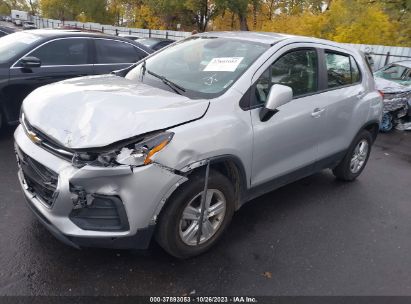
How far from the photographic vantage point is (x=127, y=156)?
8.04ft

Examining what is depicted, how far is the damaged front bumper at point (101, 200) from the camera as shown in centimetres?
241

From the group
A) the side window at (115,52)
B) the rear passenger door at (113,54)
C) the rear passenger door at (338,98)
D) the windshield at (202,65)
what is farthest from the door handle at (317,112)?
the side window at (115,52)

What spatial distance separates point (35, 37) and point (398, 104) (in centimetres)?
738

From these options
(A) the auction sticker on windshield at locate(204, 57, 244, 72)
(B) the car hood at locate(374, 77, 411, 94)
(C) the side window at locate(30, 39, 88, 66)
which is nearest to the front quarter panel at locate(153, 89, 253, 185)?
(A) the auction sticker on windshield at locate(204, 57, 244, 72)

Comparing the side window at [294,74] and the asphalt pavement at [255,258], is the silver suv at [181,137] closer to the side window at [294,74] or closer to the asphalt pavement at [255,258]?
the side window at [294,74]

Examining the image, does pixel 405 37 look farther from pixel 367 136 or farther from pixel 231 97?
pixel 231 97

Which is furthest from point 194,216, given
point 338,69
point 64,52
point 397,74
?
point 397,74

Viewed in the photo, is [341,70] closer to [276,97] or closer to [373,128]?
[373,128]

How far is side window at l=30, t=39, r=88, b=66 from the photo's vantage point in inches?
216

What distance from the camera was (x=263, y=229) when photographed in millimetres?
3621

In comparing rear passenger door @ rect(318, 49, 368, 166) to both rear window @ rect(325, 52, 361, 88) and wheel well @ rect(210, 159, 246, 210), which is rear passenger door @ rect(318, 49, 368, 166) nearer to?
rear window @ rect(325, 52, 361, 88)

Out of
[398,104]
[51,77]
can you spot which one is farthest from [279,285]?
[398,104]

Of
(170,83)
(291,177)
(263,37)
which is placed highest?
(263,37)

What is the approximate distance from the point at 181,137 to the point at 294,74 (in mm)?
1601
